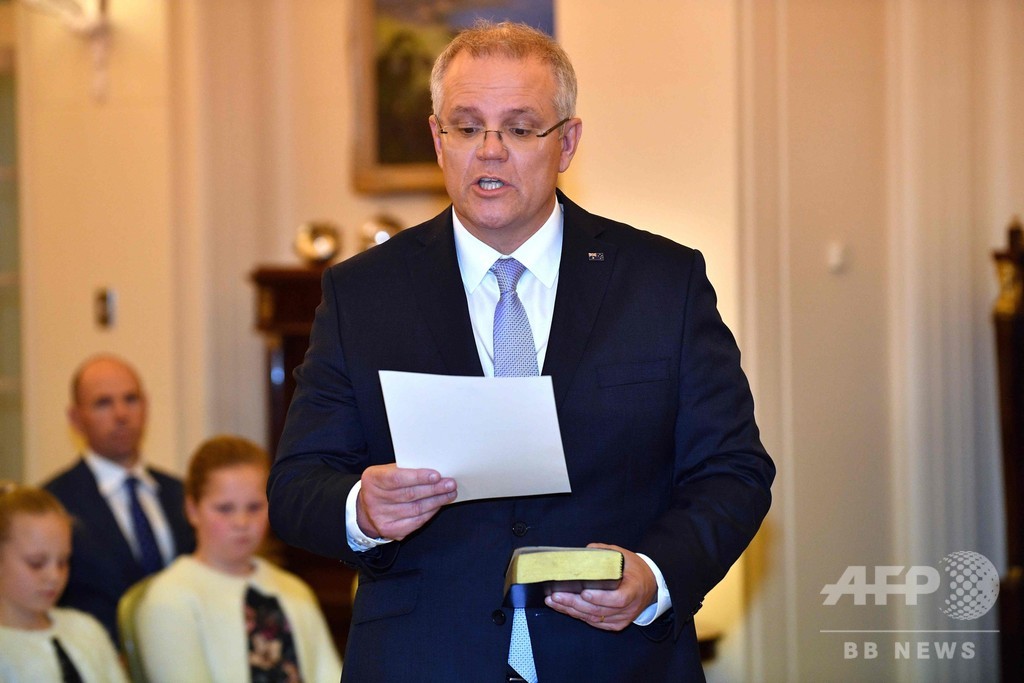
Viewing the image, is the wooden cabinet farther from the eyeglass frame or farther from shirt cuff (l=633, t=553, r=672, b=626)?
shirt cuff (l=633, t=553, r=672, b=626)

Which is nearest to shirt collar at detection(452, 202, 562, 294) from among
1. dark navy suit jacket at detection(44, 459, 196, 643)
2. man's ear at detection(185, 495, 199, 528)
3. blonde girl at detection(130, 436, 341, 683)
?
blonde girl at detection(130, 436, 341, 683)

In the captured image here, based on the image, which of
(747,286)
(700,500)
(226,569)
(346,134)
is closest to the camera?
(700,500)

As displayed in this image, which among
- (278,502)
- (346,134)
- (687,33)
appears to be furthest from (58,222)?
(278,502)

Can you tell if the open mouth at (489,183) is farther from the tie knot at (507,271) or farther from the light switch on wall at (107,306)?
the light switch on wall at (107,306)

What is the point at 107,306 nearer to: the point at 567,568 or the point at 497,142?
the point at 497,142

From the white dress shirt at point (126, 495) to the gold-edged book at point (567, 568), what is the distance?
3.58m

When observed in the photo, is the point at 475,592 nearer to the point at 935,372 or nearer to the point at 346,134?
the point at 935,372

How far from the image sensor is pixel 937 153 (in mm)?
5219

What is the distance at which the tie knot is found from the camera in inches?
87.6

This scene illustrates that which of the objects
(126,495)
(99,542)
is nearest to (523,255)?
Answer: (99,542)

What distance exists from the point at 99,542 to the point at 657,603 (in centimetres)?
341

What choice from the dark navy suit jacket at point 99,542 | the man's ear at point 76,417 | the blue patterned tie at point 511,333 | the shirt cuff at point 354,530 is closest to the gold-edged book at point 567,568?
the shirt cuff at point 354,530

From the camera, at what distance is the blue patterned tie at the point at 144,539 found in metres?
5.01

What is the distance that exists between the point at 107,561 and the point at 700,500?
3353mm
